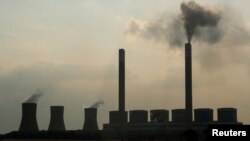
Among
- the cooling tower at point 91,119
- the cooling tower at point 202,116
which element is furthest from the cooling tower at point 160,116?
the cooling tower at point 91,119

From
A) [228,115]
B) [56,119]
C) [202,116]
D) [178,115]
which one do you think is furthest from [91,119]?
[228,115]

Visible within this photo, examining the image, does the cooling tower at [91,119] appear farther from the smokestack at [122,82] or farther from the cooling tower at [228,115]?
the cooling tower at [228,115]

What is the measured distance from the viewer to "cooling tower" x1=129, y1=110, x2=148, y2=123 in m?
94.1

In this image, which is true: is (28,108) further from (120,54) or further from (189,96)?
(189,96)

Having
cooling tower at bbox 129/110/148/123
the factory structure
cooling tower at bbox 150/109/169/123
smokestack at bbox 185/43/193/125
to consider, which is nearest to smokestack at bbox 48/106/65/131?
the factory structure

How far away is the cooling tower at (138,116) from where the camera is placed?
9406 centimetres

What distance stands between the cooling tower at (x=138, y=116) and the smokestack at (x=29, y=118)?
25368mm

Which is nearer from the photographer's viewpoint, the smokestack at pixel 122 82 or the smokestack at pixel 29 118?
the smokestack at pixel 29 118

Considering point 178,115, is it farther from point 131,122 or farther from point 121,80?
point 121,80

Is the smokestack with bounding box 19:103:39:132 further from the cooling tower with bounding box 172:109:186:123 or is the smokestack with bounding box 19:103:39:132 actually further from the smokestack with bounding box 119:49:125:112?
the cooling tower with bounding box 172:109:186:123

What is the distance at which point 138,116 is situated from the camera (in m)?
94.2

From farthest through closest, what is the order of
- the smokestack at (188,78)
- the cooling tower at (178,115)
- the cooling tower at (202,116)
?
the cooling tower at (178,115) < the cooling tower at (202,116) < the smokestack at (188,78)

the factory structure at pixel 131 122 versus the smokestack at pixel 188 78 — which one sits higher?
the smokestack at pixel 188 78

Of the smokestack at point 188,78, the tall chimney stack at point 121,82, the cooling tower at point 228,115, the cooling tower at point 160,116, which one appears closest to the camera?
the smokestack at point 188,78
